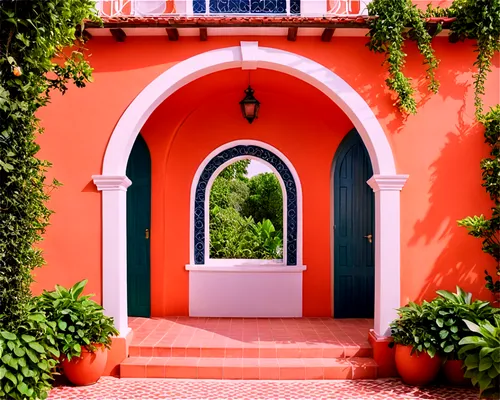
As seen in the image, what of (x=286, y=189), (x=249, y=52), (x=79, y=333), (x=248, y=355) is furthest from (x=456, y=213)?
(x=79, y=333)

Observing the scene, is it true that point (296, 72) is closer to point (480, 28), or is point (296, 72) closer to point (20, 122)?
point (480, 28)

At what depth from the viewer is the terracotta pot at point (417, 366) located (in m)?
5.38

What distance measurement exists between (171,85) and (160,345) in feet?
10.3

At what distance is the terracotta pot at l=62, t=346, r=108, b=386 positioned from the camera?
17.7 ft

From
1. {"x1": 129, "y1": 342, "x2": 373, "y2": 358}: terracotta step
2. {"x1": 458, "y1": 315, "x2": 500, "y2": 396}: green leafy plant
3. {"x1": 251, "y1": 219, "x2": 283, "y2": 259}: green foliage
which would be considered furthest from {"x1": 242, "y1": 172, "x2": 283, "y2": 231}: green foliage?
{"x1": 458, "y1": 315, "x2": 500, "y2": 396}: green leafy plant

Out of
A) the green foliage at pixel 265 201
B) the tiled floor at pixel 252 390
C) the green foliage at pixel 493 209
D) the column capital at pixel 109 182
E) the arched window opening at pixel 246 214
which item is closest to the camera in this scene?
the tiled floor at pixel 252 390

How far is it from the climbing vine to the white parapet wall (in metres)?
3.35

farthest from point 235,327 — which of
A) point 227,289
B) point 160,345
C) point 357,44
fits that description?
point 357,44

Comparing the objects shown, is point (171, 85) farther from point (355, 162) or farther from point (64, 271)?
point (355, 162)

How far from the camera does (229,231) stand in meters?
13.2

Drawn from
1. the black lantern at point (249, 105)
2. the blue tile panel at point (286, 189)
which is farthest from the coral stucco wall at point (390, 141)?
the blue tile panel at point (286, 189)

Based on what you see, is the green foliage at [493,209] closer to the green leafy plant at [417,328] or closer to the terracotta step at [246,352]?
the green leafy plant at [417,328]

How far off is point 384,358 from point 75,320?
3.51 meters

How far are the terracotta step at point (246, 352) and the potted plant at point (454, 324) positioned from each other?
92 cm
